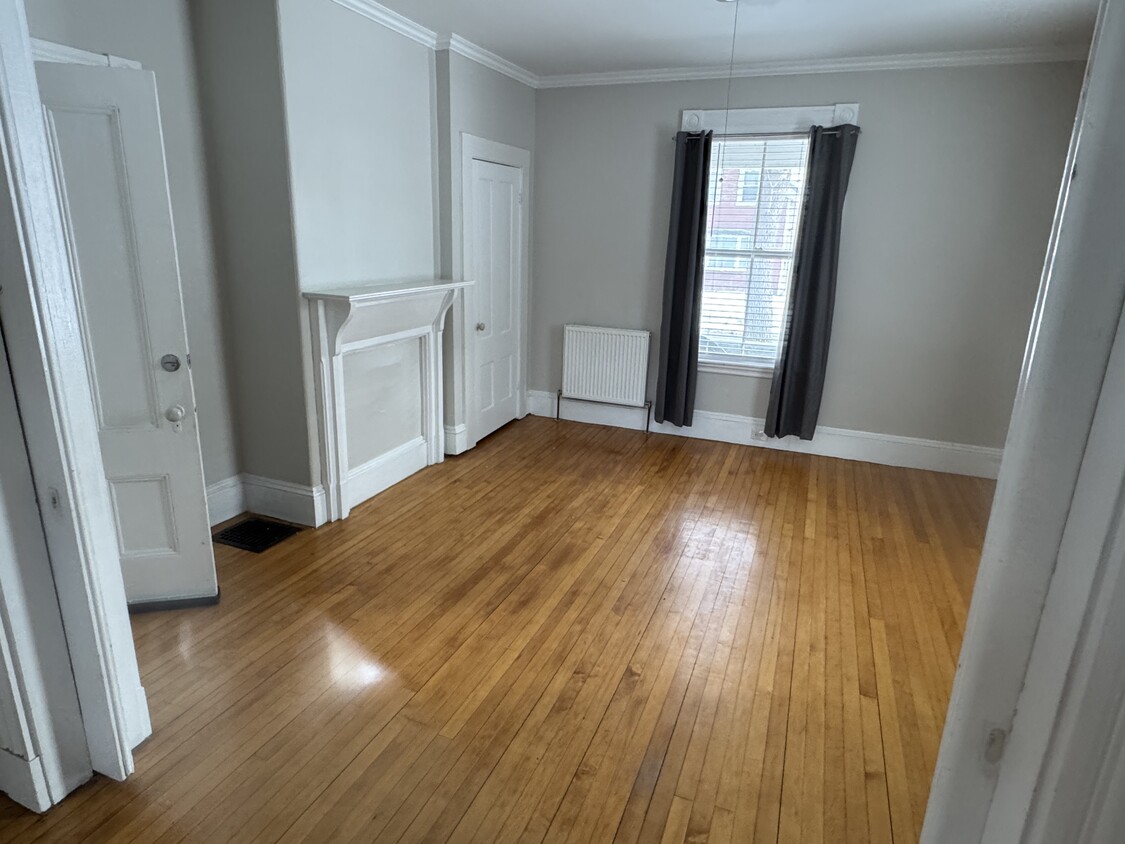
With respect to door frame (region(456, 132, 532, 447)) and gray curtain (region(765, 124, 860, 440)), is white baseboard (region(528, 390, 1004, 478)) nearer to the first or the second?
gray curtain (region(765, 124, 860, 440))

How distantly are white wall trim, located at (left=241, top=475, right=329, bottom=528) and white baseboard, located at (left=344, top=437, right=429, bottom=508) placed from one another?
18 centimetres

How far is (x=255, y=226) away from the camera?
3184 mm

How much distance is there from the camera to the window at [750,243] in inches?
177

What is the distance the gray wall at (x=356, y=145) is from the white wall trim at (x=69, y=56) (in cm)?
65

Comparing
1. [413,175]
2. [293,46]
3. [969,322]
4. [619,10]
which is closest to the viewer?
[293,46]

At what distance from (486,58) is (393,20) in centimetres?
87

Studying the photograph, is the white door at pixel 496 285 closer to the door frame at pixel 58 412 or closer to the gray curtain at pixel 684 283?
the gray curtain at pixel 684 283

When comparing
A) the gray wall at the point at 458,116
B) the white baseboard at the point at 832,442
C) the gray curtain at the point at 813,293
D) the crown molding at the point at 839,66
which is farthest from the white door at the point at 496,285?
the gray curtain at the point at 813,293

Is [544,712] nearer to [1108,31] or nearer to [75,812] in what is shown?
[75,812]

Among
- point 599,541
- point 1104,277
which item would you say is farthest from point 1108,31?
point 599,541

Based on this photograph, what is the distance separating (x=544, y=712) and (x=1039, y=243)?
13.5ft

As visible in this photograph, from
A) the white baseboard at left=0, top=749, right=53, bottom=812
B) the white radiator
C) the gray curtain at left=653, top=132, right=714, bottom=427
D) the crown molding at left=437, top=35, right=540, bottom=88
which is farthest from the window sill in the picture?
the white baseboard at left=0, top=749, right=53, bottom=812

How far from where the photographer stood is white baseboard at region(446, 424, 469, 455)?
4.60 meters

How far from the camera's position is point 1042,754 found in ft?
1.86
